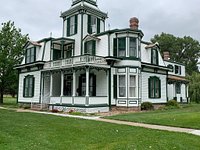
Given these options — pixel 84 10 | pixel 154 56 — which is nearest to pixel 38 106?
pixel 84 10

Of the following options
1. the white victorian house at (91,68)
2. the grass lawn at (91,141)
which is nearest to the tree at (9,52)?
the white victorian house at (91,68)

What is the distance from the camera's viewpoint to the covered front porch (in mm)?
21000

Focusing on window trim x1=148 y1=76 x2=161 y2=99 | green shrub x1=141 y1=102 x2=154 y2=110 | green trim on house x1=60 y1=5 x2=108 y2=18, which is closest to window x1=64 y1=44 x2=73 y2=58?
green trim on house x1=60 y1=5 x2=108 y2=18

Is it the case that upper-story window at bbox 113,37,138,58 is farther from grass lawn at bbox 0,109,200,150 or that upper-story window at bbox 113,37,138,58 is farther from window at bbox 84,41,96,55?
grass lawn at bbox 0,109,200,150

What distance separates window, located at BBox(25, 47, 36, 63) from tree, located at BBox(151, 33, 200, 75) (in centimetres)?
4374

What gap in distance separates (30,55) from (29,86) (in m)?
3.75

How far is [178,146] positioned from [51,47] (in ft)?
70.7

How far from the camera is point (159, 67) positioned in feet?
87.9

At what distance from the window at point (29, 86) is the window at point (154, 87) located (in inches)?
528

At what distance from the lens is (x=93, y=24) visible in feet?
88.6

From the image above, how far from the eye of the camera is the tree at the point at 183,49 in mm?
64625

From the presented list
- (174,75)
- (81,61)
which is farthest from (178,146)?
(174,75)

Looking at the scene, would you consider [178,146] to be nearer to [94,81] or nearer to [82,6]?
[94,81]

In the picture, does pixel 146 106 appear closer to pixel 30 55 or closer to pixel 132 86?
pixel 132 86
